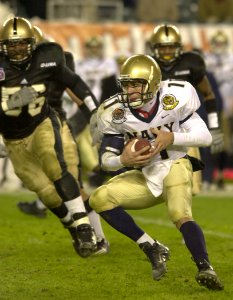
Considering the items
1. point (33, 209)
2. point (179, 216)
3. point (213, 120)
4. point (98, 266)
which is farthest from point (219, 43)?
point (179, 216)

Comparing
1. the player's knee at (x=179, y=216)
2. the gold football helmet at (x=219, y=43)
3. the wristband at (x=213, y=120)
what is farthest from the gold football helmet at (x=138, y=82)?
the gold football helmet at (x=219, y=43)

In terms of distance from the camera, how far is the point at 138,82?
17.0 ft

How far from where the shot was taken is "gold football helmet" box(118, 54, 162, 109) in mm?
5180

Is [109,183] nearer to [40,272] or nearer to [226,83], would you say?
[40,272]

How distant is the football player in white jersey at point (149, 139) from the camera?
5.16 meters

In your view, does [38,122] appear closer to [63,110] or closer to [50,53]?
[50,53]

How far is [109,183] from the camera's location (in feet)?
17.4

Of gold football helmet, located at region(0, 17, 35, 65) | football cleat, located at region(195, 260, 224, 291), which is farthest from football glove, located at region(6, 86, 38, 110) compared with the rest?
football cleat, located at region(195, 260, 224, 291)

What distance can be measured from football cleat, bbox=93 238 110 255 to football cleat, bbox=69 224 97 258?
0.26 metres

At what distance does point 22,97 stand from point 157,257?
1.35 meters

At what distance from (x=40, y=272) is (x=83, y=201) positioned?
105 cm

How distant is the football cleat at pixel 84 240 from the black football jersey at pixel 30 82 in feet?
2.10

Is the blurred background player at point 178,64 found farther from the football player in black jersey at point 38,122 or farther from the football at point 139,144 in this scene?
the football at point 139,144

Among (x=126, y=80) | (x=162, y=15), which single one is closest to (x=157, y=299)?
(x=126, y=80)
